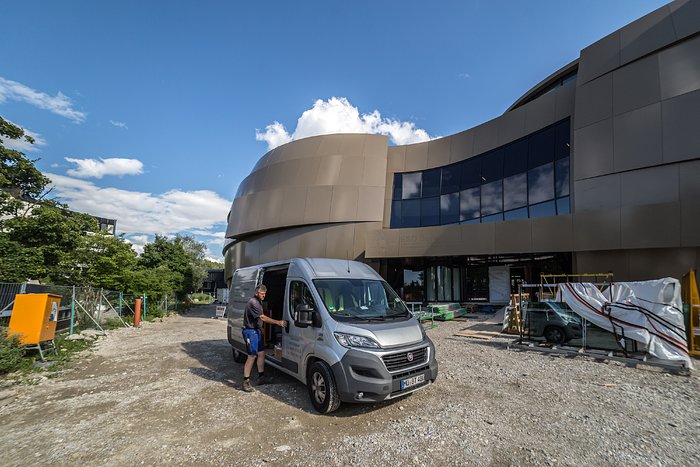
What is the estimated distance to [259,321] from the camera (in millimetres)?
6160

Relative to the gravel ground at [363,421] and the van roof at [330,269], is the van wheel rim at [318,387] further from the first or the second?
the van roof at [330,269]

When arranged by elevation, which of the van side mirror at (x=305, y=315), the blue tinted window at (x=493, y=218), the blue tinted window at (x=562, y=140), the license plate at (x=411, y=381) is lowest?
the license plate at (x=411, y=381)

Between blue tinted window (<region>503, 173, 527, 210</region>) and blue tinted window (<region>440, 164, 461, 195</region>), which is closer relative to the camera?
blue tinted window (<region>503, 173, 527, 210</region>)

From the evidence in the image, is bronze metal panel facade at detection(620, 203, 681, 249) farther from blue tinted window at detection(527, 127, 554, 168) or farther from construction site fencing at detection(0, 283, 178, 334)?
construction site fencing at detection(0, 283, 178, 334)

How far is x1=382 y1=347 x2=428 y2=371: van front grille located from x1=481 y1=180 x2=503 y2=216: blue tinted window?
14.6 metres

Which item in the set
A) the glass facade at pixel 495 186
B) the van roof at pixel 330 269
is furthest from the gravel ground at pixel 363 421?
the glass facade at pixel 495 186

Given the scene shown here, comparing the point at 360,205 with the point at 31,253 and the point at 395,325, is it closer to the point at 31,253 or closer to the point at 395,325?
A: the point at 395,325

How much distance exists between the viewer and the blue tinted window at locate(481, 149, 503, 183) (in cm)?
1786

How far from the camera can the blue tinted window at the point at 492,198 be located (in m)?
17.6

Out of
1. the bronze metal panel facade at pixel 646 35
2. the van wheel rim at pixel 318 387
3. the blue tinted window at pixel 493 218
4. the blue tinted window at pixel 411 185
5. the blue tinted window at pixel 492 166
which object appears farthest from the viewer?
the blue tinted window at pixel 411 185

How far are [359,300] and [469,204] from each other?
590 inches

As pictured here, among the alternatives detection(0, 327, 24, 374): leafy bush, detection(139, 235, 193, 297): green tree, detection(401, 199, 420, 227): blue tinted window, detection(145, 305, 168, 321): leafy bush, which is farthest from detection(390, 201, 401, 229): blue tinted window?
detection(139, 235, 193, 297): green tree

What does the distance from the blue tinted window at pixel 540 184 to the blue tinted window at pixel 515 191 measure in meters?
0.25

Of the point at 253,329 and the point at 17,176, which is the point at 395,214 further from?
the point at 17,176
